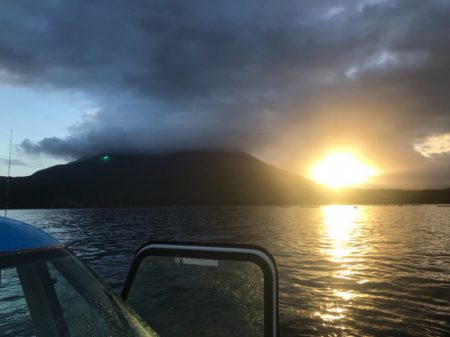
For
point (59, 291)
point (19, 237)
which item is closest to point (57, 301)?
point (59, 291)

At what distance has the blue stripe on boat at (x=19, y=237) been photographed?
6.42ft

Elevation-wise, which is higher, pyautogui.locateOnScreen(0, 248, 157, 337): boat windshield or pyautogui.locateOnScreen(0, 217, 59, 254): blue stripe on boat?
pyautogui.locateOnScreen(0, 217, 59, 254): blue stripe on boat

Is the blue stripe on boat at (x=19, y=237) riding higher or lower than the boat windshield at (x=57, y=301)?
higher

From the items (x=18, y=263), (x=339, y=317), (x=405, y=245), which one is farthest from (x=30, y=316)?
(x=405, y=245)

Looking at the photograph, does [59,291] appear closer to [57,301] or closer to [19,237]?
[57,301]

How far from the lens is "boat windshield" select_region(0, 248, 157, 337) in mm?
2064

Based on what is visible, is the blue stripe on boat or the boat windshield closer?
the blue stripe on boat

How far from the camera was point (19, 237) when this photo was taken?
6.71 ft

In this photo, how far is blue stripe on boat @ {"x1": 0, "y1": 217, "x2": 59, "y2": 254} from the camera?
1.96 m

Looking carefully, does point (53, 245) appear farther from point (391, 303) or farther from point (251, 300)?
point (391, 303)

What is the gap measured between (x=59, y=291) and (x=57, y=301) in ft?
0.19

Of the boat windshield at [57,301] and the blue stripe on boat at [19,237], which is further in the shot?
the boat windshield at [57,301]

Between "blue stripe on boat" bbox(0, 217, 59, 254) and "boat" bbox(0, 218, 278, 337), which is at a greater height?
"blue stripe on boat" bbox(0, 217, 59, 254)

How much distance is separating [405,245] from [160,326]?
34163mm
